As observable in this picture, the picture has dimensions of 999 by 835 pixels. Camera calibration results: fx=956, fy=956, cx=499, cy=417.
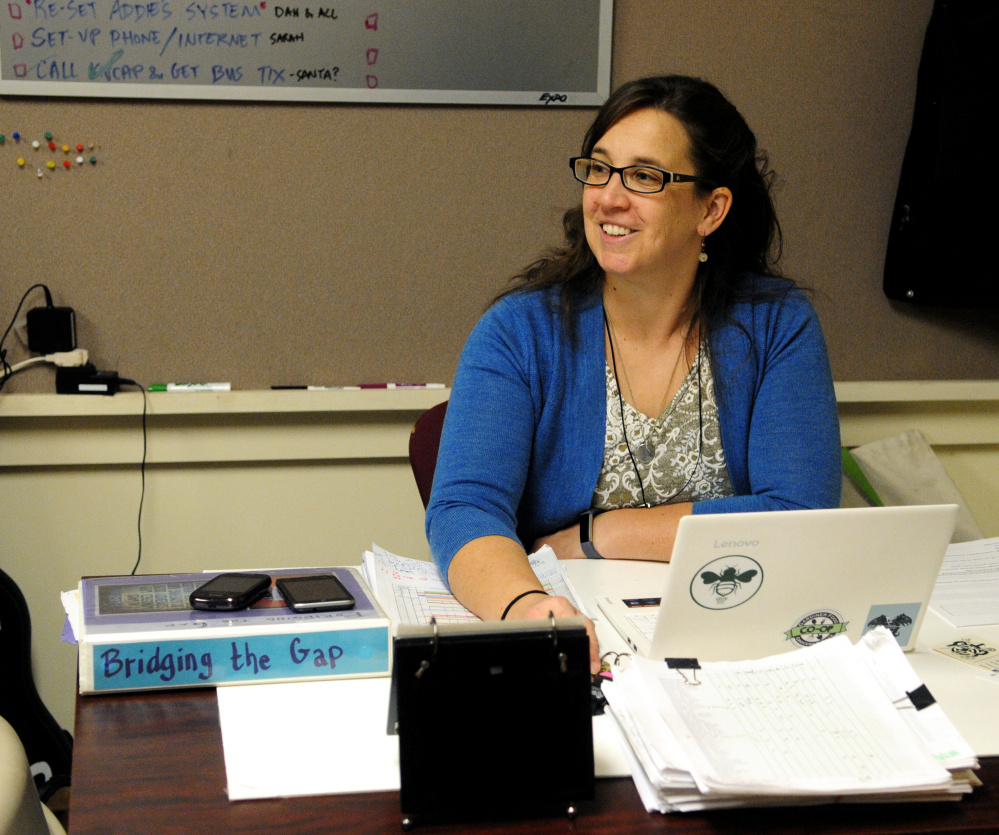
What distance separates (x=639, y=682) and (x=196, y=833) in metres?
0.40

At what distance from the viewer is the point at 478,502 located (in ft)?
4.42

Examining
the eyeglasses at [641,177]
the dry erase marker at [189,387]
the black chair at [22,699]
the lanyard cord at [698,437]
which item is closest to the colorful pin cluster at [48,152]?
the dry erase marker at [189,387]

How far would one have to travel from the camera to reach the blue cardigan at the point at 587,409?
145cm

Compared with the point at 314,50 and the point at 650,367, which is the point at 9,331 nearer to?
the point at 314,50

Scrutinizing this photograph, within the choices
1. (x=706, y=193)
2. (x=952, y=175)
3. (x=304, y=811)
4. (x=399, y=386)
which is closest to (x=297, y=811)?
(x=304, y=811)

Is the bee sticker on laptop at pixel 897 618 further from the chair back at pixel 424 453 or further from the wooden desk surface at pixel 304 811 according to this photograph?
the chair back at pixel 424 453

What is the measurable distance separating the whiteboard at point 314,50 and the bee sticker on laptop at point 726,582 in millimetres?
1514

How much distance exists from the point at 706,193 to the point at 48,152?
4.56 feet

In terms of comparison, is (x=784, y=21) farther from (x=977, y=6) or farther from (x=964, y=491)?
(x=964, y=491)

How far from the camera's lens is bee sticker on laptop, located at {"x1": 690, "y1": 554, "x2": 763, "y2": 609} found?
0.94 m

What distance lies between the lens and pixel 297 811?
2.52 ft

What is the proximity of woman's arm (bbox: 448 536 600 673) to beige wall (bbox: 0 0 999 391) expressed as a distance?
1.07 meters

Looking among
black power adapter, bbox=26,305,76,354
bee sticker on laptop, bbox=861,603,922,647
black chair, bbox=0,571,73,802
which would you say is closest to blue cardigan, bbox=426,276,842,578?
bee sticker on laptop, bbox=861,603,922,647

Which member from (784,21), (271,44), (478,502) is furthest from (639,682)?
(784,21)
